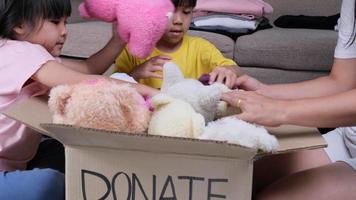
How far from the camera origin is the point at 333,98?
933 millimetres

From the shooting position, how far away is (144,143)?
0.71 metres

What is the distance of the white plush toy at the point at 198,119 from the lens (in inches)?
28.9

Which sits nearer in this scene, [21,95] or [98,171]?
[98,171]

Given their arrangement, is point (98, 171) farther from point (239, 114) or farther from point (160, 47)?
point (160, 47)

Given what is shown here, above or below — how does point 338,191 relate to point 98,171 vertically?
below

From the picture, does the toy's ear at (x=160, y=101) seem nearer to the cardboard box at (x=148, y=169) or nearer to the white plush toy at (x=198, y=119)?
the white plush toy at (x=198, y=119)

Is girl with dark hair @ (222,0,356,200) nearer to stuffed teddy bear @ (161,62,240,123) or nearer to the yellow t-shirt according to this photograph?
stuffed teddy bear @ (161,62,240,123)

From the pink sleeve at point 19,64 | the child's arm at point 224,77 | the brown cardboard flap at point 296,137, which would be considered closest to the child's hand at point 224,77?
the child's arm at point 224,77

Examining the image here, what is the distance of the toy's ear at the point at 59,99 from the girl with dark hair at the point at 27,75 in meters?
0.16

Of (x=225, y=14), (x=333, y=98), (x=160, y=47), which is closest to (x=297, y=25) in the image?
(x=225, y=14)

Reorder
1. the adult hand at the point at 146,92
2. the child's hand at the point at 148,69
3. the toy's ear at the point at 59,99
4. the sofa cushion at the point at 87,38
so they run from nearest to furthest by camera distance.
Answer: the toy's ear at the point at 59,99 → the adult hand at the point at 146,92 → the child's hand at the point at 148,69 → the sofa cushion at the point at 87,38

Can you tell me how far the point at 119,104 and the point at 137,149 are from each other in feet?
0.27

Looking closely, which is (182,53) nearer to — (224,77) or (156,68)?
(156,68)

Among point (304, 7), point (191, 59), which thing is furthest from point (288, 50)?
point (191, 59)
